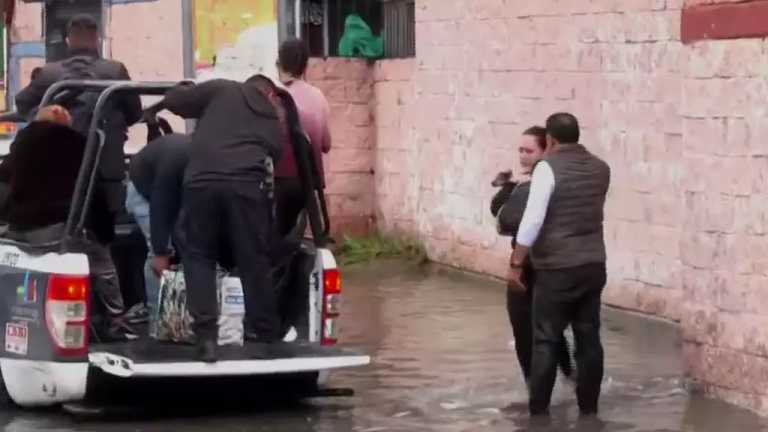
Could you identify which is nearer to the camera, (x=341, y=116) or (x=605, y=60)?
(x=605, y=60)

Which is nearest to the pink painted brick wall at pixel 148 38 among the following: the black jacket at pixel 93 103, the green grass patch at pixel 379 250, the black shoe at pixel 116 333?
the green grass patch at pixel 379 250

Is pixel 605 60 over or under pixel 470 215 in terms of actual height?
over

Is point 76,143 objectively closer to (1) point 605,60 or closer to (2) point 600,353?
(2) point 600,353

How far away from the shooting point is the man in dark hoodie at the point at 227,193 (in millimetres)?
10359

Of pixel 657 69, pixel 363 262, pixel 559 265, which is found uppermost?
pixel 657 69

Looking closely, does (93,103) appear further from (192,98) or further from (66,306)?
(66,306)

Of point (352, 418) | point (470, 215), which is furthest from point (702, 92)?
point (470, 215)

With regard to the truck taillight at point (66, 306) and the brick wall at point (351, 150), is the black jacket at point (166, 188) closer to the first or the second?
the truck taillight at point (66, 306)

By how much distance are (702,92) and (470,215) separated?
19.8 ft

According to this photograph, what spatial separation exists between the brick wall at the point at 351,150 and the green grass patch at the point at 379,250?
300 mm

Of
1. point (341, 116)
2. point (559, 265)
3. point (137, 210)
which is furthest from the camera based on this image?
→ point (341, 116)

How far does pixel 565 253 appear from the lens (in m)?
10.2

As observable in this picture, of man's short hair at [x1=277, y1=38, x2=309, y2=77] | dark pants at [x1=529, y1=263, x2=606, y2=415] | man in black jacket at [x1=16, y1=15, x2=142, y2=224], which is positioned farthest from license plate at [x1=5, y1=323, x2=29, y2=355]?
dark pants at [x1=529, y1=263, x2=606, y2=415]

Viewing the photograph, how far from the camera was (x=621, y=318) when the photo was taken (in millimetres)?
14180
